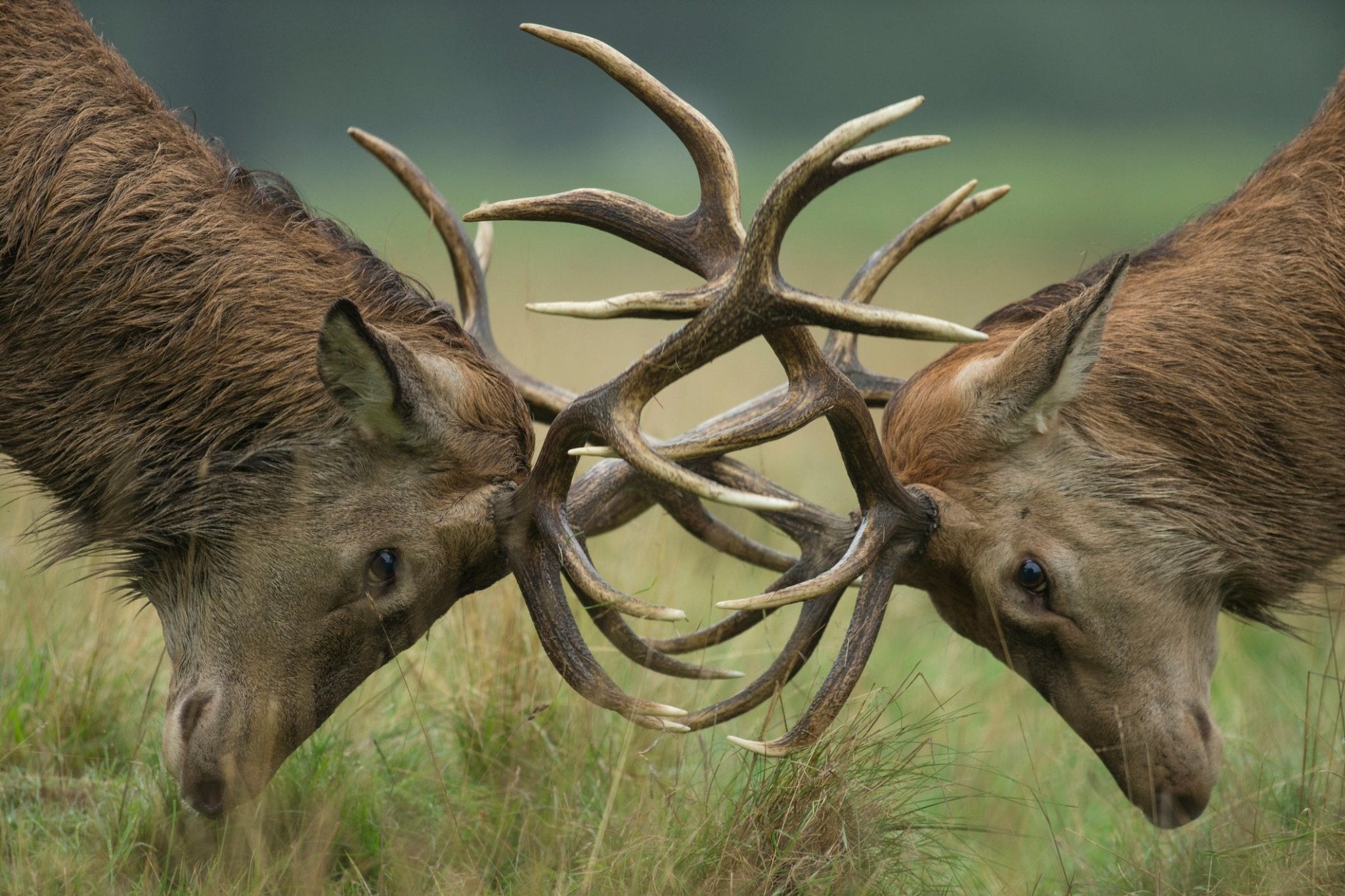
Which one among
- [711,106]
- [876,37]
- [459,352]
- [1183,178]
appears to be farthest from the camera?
[876,37]

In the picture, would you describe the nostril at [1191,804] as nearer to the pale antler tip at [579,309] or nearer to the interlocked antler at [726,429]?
the interlocked antler at [726,429]

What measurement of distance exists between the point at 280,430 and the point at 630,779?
5.52 ft

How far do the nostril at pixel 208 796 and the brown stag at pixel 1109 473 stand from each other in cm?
125

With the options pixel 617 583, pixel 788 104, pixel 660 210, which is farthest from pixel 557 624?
pixel 788 104

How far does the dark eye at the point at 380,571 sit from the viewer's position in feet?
11.9

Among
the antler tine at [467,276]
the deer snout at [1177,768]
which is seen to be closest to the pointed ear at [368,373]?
the antler tine at [467,276]

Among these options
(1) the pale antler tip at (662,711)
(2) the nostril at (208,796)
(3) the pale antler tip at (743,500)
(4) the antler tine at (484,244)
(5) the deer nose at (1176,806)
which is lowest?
(2) the nostril at (208,796)

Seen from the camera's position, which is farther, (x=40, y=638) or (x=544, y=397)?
(x=40, y=638)

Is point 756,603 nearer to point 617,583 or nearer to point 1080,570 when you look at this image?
point 1080,570

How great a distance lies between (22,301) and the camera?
12.0 ft

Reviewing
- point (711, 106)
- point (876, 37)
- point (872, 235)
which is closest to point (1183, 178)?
point (872, 235)

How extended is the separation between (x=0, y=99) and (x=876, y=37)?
73548 mm

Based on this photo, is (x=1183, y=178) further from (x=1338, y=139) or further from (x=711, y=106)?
(x=1338, y=139)

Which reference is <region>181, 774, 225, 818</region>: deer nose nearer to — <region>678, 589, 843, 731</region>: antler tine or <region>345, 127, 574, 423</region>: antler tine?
<region>678, 589, 843, 731</region>: antler tine
